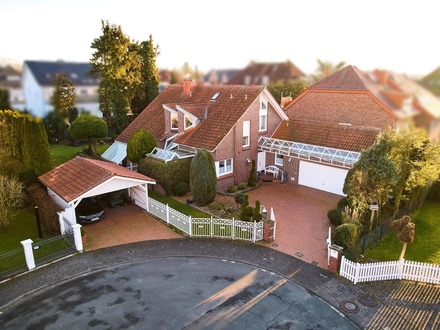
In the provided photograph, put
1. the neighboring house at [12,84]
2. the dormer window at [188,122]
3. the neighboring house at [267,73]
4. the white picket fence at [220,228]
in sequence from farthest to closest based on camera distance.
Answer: the dormer window at [188,122] < the white picket fence at [220,228] < the neighboring house at [267,73] < the neighboring house at [12,84]

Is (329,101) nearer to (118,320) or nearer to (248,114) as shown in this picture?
(248,114)

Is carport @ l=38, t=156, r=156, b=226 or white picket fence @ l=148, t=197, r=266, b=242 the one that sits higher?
carport @ l=38, t=156, r=156, b=226

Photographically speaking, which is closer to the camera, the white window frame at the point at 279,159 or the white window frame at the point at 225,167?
the white window frame at the point at 225,167

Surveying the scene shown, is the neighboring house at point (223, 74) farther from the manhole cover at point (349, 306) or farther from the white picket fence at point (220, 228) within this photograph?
the white picket fence at point (220, 228)

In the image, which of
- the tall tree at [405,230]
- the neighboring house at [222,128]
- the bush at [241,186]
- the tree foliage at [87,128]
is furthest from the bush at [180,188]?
the tall tree at [405,230]

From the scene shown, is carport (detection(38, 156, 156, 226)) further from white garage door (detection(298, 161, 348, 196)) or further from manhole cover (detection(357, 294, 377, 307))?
manhole cover (detection(357, 294, 377, 307))

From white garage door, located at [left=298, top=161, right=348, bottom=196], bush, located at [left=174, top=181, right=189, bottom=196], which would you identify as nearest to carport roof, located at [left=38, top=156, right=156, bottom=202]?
bush, located at [left=174, top=181, right=189, bottom=196]
